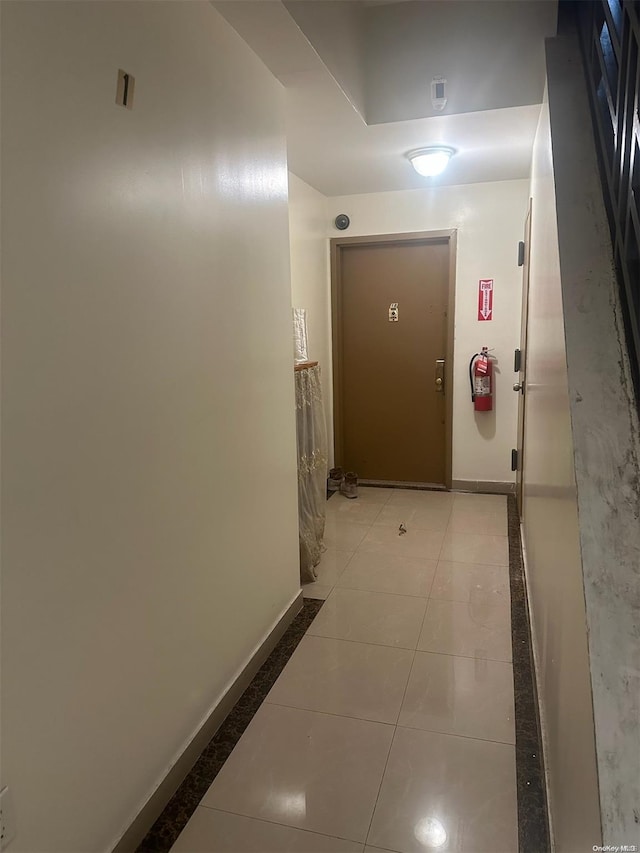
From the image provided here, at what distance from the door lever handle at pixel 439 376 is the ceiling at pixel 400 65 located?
181 centimetres

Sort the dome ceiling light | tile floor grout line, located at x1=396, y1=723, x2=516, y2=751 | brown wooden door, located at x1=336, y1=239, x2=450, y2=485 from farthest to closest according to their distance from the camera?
brown wooden door, located at x1=336, y1=239, x2=450, y2=485 < the dome ceiling light < tile floor grout line, located at x1=396, y1=723, x2=516, y2=751

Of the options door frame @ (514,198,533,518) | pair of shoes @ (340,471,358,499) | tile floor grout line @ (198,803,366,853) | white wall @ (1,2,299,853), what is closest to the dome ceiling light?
door frame @ (514,198,533,518)

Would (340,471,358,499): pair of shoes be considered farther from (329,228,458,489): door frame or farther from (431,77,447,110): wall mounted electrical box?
(431,77,447,110): wall mounted electrical box

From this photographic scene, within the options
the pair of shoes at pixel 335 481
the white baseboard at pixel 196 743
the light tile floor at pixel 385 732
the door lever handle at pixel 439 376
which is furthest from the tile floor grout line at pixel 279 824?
the door lever handle at pixel 439 376

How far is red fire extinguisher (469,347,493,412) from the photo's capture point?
445 centimetres

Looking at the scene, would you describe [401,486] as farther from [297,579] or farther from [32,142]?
[32,142]

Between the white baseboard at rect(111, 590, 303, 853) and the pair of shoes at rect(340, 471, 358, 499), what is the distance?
2096mm

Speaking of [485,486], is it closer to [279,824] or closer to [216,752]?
[216,752]

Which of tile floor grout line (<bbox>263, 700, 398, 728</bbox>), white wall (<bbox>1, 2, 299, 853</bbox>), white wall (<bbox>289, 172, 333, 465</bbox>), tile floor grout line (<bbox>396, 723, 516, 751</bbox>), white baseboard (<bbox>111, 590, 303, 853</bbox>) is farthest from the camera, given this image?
white wall (<bbox>289, 172, 333, 465</bbox>)

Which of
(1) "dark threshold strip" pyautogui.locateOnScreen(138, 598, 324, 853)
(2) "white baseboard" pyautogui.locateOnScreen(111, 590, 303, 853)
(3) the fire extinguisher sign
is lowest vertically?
(1) "dark threshold strip" pyautogui.locateOnScreen(138, 598, 324, 853)

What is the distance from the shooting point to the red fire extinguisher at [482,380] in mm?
4449

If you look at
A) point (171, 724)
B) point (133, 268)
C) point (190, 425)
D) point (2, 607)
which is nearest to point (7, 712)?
point (2, 607)

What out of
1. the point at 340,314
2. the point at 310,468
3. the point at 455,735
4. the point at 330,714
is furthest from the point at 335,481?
the point at 455,735

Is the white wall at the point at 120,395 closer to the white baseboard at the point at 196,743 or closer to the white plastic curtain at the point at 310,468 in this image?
the white baseboard at the point at 196,743
